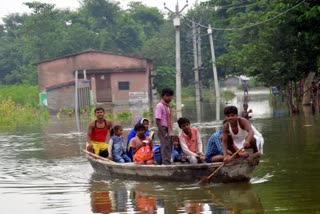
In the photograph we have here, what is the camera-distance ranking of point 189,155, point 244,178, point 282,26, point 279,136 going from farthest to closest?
point 282,26, point 279,136, point 189,155, point 244,178

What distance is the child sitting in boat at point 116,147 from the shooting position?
43.5 ft

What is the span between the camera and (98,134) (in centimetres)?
1371

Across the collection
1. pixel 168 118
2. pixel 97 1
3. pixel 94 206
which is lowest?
pixel 94 206

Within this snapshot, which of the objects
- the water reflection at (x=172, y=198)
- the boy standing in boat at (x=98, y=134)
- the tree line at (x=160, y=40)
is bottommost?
the water reflection at (x=172, y=198)

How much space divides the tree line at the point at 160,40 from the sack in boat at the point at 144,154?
1113 centimetres

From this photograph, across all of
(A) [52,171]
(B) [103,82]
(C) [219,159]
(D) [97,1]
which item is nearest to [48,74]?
(B) [103,82]

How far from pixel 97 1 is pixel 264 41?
44666mm

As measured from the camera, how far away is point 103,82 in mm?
49250

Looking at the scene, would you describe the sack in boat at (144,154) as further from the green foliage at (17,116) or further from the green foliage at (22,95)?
the green foliage at (22,95)

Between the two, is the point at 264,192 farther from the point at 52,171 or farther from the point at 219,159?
the point at 52,171

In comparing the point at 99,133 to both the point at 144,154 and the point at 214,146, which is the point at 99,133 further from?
the point at 214,146

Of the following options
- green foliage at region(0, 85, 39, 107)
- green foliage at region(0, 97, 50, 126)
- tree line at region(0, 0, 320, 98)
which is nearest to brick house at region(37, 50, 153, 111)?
green foliage at region(0, 85, 39, 107)

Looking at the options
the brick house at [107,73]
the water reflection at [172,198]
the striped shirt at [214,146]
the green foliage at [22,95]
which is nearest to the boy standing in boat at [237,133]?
the striped shirt at [214,146]

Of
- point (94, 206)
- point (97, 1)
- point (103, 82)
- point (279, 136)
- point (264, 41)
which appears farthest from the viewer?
point (97, 1)
